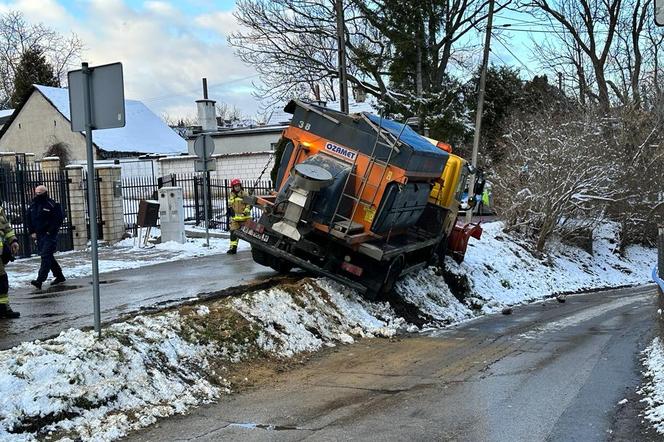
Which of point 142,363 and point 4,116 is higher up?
point 4,116

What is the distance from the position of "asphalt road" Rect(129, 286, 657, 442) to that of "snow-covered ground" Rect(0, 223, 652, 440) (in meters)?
0.36

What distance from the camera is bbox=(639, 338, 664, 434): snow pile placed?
5.91 meters

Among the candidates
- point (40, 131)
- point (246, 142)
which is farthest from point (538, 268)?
point (40, 131)

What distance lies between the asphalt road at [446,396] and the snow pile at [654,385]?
0.13m

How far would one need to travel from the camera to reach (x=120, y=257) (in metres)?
16.7

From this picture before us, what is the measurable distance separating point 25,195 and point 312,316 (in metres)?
10.1

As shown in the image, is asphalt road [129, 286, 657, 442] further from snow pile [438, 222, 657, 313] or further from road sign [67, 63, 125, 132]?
snow pile [438, 222, 657, 313]

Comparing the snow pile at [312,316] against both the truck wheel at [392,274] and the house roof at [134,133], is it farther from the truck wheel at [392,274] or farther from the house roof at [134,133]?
the house roof at [134,133]

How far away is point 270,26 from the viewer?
33.2m

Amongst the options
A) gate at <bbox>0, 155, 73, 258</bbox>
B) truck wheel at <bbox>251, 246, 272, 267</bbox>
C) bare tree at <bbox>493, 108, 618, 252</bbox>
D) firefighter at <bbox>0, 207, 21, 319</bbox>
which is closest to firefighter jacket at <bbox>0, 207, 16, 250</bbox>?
firefighter at <bbox>0, 207, 21, 319</bbox>

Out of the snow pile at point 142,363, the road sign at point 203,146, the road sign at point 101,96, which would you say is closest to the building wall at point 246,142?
the road sign at point 203,146

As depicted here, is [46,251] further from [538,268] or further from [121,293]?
[538,268]

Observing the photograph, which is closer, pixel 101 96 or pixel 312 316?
pixel 101 96

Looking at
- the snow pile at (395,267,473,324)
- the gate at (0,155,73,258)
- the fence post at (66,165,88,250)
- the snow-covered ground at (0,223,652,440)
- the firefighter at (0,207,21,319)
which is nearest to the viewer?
the snow-covered ground at (0,223,652,440)
